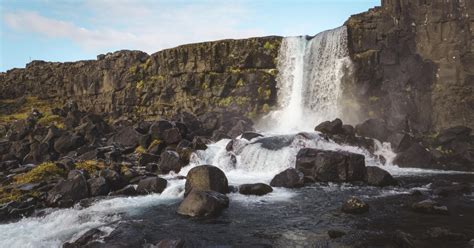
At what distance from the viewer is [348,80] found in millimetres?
42750

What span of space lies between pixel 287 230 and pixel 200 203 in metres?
4.72

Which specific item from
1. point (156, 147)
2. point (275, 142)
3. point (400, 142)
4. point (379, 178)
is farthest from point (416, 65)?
point (156, 147)

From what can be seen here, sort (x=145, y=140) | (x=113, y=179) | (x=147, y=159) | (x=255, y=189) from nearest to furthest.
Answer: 1. (x=255, y=189)
2. (x=113, y=179)
3. (x=147, y=159)
4. (x=145, y=140)

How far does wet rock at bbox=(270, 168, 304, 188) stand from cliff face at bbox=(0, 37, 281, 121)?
28500 millimetres

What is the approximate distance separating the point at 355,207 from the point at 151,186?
487 inches

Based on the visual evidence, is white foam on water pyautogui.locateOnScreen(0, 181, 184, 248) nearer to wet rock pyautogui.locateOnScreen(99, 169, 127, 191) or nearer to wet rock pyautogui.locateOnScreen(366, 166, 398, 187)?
wet rock pyautogui.locateOnScreen(99, 169, 127, 191)

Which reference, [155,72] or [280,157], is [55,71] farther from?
[280,157]

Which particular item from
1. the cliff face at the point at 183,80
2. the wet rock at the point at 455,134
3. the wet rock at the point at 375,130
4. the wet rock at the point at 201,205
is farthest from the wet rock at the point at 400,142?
the cliff face at the point at 183,80

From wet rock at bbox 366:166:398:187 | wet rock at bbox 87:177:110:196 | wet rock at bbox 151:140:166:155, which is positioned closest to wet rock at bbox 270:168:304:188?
wet rock at bbox 366:166:398:187

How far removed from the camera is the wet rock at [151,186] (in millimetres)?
23438

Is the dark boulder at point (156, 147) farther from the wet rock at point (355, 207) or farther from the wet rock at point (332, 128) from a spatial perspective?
the wet rock at point (355, 207)

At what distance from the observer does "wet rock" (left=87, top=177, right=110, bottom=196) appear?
23094mm

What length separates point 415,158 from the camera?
98.4 ft

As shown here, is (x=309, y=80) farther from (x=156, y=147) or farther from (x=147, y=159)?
(x=147, y=159)
